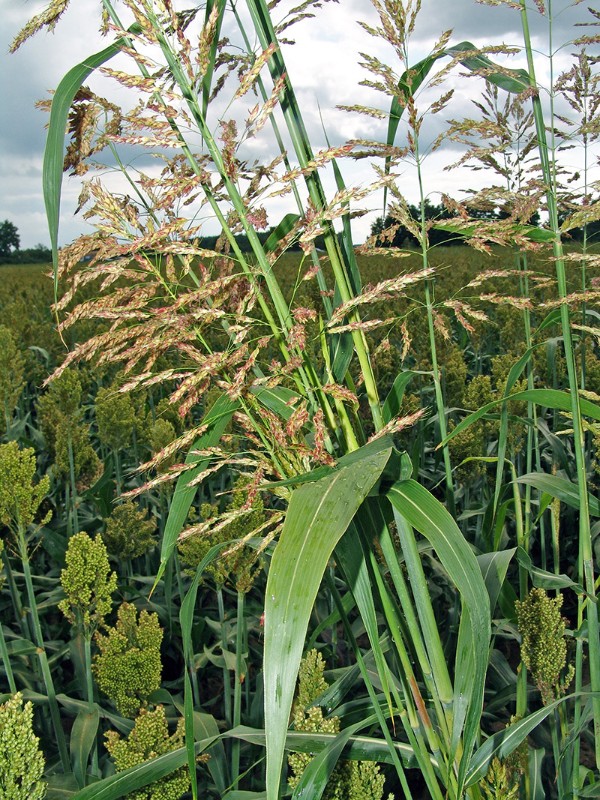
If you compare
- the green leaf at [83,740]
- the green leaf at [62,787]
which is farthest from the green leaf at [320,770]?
the green leaf at [83,740]

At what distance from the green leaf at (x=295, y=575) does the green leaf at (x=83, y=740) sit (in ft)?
3.96

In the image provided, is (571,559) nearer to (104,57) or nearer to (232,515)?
(232,515)

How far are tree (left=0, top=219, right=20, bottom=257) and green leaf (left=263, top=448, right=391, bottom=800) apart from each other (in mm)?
66554

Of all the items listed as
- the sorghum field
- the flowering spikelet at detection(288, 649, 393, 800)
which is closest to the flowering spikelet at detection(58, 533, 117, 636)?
the sorghum field

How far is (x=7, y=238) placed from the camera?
63.6m

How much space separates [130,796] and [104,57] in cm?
127

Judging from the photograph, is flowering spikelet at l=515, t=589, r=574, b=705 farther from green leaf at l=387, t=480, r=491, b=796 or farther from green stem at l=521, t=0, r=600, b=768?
green leaf at l=387, t=480, r=491, b=796

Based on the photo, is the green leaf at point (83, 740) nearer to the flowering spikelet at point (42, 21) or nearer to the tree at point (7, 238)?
the flowering spikelet at point (42, 21)

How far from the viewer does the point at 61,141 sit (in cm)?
107

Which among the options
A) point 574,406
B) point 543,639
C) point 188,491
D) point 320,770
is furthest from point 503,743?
point 188,491

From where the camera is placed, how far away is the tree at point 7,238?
2453 inches

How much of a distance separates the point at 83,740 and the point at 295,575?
1310 millimetres

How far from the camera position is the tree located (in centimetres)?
6231

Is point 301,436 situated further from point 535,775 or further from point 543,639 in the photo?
point 535,775
